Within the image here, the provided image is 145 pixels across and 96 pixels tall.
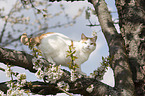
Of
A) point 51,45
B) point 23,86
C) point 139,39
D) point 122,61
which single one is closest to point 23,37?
point 51,45

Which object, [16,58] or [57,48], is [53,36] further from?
[16,58]

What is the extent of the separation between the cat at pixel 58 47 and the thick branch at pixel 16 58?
12.6 inches

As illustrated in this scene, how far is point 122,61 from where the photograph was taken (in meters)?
1.93

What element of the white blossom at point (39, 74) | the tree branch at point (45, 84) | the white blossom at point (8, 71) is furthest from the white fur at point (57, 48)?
the white blossom at point (8, 71)

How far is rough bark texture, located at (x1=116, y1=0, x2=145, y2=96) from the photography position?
193 centimetres

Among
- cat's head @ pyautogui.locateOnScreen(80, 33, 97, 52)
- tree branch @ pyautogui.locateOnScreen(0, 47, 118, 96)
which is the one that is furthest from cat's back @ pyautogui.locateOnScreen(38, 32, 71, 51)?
tree branch @ pyautogui.locateOnScreen(0, 47, 118, 96)

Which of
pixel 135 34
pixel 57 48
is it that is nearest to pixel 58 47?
pixel 57 48

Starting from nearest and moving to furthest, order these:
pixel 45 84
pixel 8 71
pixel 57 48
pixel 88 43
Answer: pixel 8 71 → pixel 45 84 → pixel 57 48 → pixel 88 43

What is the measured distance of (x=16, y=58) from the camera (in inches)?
65.3

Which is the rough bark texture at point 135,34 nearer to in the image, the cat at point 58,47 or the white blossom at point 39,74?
the cat at point 58,47

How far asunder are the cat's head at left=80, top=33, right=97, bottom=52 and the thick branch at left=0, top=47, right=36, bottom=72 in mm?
801

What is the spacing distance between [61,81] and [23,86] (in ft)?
1.18

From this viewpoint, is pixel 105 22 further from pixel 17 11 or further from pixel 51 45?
pixel 17 11

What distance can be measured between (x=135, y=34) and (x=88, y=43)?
591 mm
